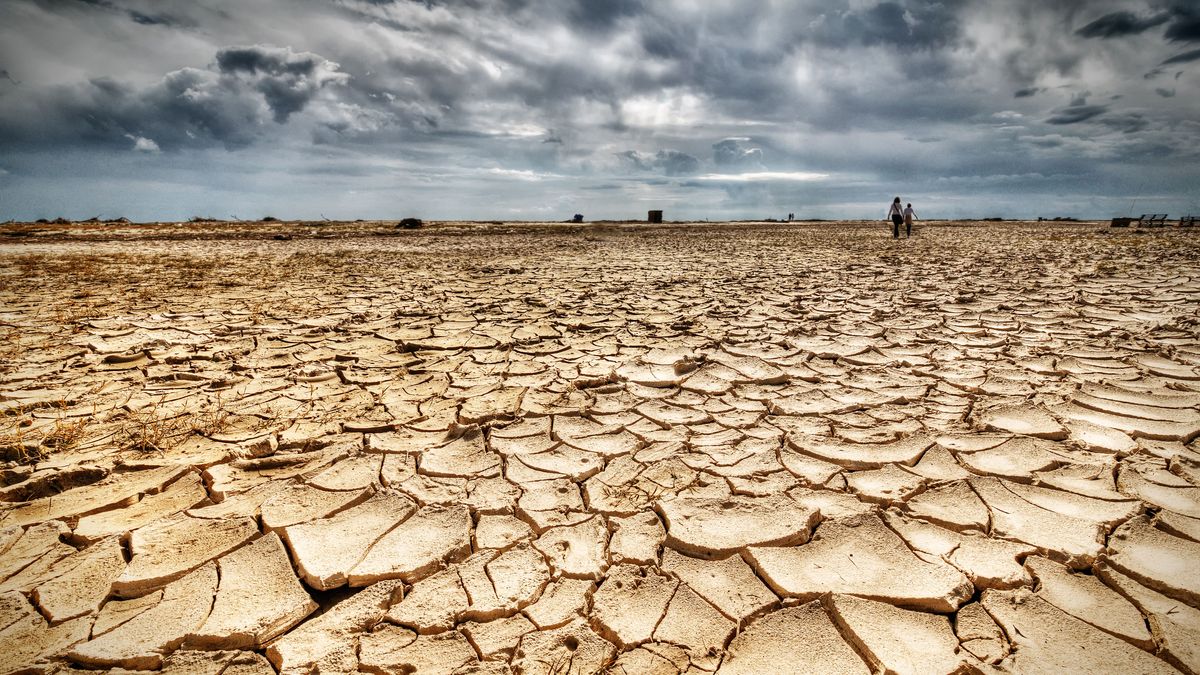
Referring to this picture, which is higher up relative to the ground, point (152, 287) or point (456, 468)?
point (152, 287)

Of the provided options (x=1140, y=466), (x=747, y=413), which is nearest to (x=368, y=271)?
(x=747, y=413)

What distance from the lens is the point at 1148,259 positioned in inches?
306

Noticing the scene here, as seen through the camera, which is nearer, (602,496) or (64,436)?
(602,496)

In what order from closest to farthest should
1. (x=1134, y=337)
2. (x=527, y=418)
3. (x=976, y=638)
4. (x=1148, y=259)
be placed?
(x=976, y=638)
(x=527, y=418)
(x=1134, y=337)
(x=1148, y=259)

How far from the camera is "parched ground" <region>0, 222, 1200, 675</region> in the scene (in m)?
1.17

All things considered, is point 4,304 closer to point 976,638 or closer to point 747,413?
point 747,413

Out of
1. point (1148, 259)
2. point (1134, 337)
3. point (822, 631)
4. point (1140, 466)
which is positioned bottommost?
point (822, 631)

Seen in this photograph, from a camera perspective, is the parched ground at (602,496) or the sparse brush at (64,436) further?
the sparse brush at (64,436)

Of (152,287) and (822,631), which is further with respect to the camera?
(152,287)

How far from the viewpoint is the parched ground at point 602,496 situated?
1167 millimetres

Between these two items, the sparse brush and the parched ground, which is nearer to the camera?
the parched ground

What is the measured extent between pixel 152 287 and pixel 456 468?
571cm

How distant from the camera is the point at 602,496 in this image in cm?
175

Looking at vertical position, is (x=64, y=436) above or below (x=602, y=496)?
above
